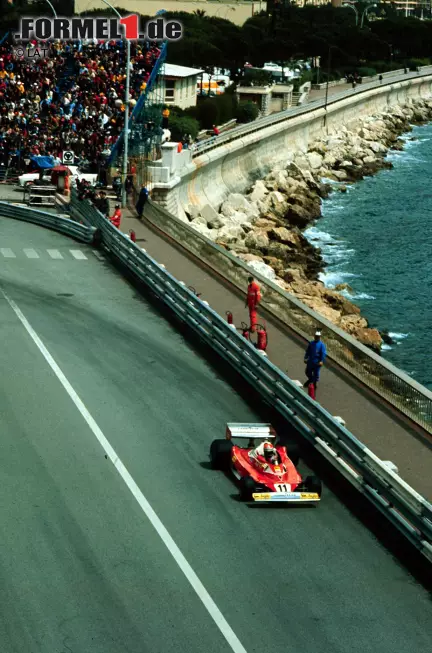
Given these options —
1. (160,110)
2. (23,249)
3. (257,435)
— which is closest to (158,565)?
(257,435)

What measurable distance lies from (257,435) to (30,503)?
4.02m

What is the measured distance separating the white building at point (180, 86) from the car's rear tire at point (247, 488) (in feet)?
223

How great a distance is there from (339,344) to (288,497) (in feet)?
22.6

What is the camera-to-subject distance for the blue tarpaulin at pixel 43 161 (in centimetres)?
5034

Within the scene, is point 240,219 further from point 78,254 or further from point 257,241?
point 78,254

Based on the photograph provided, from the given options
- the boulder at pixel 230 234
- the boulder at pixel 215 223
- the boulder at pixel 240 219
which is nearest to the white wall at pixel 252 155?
the boulder at pixel 215 223

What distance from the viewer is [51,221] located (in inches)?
1639

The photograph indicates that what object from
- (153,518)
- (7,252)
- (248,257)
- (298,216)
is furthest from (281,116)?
(153,518)

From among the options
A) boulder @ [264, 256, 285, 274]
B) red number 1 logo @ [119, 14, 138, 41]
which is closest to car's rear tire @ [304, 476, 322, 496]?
red number 1 logo @ [119, 14, 138, 41]

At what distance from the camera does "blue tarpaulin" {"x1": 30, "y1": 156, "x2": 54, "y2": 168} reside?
50.3 m

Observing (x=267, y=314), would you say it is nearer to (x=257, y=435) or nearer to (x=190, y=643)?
(x=257, y=435)

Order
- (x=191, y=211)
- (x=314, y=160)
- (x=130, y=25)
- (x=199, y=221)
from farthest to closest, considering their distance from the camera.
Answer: (x=314, y=160) < (x=191, y=211) < (x=199, y=221) < (x=130, y=25)

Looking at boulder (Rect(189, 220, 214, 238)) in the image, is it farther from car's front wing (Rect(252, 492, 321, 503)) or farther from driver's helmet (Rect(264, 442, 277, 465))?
car's front wing (Rect(252, 492, 321, 503))

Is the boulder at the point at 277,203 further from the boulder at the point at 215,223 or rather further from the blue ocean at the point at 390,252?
the boulder at the point at 215,223
